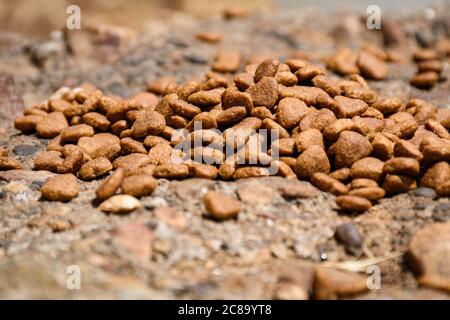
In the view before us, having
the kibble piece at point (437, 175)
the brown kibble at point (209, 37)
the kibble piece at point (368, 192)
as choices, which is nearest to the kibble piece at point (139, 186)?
the kibble piece at point (368, 192)

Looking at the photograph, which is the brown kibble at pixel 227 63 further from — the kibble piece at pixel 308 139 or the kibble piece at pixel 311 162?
the kibble piece at pixel 311 162

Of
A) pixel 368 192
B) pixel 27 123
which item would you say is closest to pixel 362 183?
pixel 368 192

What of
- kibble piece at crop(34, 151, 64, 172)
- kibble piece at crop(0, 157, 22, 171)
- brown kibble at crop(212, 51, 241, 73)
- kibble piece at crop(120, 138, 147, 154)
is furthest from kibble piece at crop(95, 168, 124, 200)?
brown kibble at crop(212, 51, 241, 73)

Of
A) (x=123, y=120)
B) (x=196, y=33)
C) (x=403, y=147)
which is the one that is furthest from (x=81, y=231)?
(x=196, y=33)

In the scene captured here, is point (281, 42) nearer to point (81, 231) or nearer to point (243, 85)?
point (243, 85)

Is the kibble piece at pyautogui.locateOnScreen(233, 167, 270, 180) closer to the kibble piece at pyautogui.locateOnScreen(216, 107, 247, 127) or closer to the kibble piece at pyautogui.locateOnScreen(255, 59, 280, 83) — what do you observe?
the kibble piece at pyautogui.locateOnScreen(216, 107, 247, 127)

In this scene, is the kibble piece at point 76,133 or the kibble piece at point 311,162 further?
the kibble piece at point 76,133
